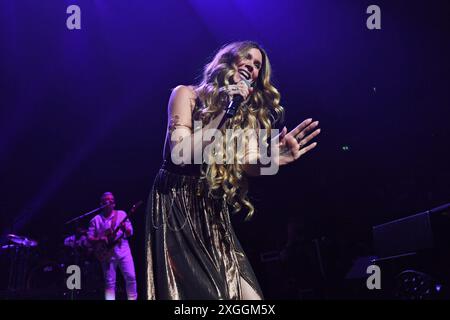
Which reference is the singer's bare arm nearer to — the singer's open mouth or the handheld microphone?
the handheld microphone

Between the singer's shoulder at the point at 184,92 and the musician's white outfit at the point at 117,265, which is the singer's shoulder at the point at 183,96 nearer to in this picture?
the singer's shoulder at the point at 184,92

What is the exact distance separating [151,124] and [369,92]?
421 centimetres

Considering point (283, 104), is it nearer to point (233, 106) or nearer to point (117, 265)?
point (117, 265)

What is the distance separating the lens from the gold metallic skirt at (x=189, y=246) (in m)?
1.79

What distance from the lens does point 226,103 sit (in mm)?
2109

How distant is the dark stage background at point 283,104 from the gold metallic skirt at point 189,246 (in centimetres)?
368

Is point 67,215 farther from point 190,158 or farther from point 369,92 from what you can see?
point 190,158

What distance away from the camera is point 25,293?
6031mm

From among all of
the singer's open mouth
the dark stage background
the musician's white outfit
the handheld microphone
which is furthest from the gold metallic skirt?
the musician's white outfit

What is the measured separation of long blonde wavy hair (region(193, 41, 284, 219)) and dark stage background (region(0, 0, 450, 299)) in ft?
10.9

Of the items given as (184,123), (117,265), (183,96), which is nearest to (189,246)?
(184,123)

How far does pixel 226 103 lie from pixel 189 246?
715 mm

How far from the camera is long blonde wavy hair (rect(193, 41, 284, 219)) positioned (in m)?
2.05
